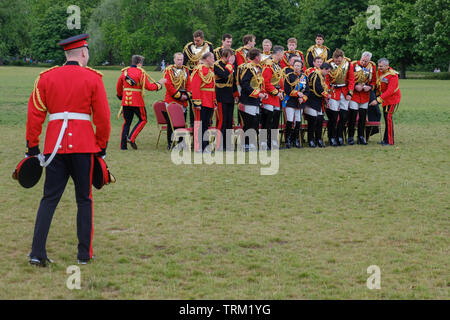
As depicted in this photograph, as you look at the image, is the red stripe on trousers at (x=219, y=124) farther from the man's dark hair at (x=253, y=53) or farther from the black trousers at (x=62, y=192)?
the black trousers at (x=62, y=192)

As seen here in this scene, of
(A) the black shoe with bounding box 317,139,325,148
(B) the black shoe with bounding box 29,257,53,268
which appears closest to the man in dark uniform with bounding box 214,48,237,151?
(A) the black shoe with bounding box 317,139,325,148

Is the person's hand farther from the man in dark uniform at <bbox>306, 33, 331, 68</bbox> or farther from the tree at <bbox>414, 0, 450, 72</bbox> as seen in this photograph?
the tree at <bbox>414, 0, 450, 72</bbox>

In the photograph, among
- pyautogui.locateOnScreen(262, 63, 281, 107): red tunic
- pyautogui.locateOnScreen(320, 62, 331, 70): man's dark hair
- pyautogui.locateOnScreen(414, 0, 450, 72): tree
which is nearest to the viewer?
pyautogui.locateOnScreen(262, 63, 281, 107): red tunic

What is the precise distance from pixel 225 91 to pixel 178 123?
1203 millimetres

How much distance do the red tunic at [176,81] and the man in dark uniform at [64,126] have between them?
24.8 ft

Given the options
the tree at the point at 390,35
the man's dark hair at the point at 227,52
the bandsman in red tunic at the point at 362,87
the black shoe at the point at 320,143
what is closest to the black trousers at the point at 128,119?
the man's dark hair at the point at 227,52

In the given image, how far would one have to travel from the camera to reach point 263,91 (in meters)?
13.1

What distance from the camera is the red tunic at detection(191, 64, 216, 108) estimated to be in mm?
12734

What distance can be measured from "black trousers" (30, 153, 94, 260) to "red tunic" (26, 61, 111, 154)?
117mm

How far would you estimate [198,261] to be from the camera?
613 cm

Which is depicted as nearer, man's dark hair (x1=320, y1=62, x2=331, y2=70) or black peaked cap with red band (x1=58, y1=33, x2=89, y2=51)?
black peaked cap with red band (x1=58, y1=33, x2=89, y2=51)

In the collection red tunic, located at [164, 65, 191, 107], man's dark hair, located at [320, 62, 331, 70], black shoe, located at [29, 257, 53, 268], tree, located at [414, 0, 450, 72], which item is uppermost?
tree, located at [414, 0, 450, 72]

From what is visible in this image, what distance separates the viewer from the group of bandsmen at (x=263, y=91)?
42.5 feet
